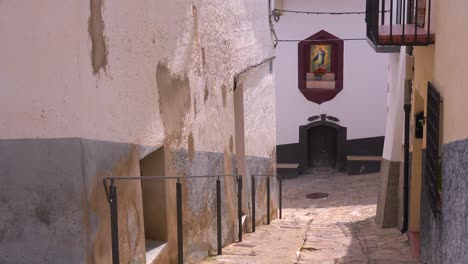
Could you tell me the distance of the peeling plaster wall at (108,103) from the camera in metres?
3.56

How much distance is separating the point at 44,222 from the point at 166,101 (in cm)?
195

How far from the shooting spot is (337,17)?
781 inches

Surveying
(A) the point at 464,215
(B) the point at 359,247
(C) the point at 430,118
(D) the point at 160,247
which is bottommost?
(B) the point at 359,247

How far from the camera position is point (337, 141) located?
20484mm

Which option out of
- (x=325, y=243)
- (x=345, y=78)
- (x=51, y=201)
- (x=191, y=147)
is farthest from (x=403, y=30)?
(x=345, y=78)

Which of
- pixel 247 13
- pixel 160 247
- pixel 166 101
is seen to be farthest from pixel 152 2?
pixel 247 13

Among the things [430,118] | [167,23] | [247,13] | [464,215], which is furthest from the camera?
[247,13]

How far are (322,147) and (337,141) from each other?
0.60m

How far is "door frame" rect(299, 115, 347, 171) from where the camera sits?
20344 millimetres

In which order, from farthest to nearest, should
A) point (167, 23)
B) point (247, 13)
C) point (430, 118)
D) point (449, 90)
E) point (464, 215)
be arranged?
point (247, 13)
point (430, 118)
point (167, 23)
point (449, 90)
point (464, 215)

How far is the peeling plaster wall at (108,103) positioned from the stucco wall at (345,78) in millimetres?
13230

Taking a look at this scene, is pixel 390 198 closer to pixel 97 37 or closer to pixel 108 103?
pixel 108 103

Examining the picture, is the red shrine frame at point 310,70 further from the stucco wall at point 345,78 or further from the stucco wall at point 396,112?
the stucco wall at point 396,112

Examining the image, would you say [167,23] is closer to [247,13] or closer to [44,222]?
[44,222]
